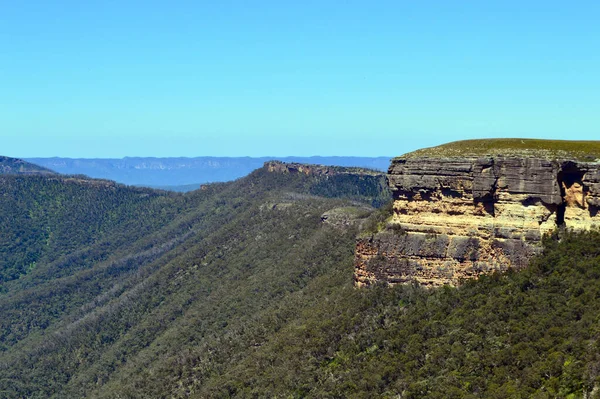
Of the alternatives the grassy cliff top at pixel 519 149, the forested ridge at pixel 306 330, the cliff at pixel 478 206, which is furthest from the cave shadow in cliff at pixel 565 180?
the forested ridge at pixel 306 330

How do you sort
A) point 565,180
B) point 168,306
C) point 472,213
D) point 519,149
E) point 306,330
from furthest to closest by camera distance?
point 168,306 → point 306,330 → point 472,213 → point 519,149 → point 565,180

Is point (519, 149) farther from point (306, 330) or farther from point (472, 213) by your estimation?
point (306, 330)

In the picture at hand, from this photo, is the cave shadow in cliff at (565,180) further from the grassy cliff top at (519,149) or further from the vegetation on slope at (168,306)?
the vegetation on slope at (168,306)

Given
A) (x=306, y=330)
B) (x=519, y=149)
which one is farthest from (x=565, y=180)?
(x=306, y=330)

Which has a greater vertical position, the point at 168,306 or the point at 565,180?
the point at 565,180

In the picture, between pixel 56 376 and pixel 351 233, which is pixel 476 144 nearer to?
pixel 351 233

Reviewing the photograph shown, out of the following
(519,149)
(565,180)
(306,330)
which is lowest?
(306,330)
